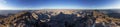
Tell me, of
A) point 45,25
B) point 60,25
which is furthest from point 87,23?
point 45,25

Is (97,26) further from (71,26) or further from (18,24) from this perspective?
(18,24)

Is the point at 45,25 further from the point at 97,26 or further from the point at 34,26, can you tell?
the point at 97,26

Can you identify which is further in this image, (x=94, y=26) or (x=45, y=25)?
(x=45, y=25)

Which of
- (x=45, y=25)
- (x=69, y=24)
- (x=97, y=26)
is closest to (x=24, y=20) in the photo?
(x=45, y=25)

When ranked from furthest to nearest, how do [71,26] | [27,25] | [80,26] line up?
[71,26] < [80,26] < [27,25]

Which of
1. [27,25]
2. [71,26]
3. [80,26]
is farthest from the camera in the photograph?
[71,26]

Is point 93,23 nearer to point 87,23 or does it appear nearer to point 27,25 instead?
point 87,23

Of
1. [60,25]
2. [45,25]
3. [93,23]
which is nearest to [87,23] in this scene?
[93,23]

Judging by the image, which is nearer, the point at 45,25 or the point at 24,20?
the point at 24,20
